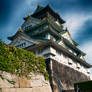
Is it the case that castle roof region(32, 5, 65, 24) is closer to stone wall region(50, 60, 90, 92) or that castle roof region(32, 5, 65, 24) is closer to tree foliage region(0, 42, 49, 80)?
stone wall region(50, 60, 90, 92)

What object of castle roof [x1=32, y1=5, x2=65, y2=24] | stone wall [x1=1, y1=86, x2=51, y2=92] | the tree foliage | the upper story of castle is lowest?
stone wall [x1=1, y1=86, x2=51, y2=92]

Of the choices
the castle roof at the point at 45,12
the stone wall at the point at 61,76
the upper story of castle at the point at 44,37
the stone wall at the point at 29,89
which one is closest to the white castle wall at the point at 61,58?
the upper story of castle at the point at 44,37

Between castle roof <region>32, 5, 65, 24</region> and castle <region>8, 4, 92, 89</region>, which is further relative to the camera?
castle roof <region>32, 5, 65, 24</region>

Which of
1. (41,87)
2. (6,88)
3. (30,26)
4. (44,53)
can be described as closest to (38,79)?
(41,87)

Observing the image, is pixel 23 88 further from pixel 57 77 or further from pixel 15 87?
pixel 57 77

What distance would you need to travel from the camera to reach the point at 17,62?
11.9 meters

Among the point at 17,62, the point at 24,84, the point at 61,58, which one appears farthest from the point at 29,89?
the point at 61,58

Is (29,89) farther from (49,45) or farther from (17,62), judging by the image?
(49,45)

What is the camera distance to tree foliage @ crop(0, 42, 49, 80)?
10.7 metres

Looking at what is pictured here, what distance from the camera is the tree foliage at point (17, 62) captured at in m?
10.7

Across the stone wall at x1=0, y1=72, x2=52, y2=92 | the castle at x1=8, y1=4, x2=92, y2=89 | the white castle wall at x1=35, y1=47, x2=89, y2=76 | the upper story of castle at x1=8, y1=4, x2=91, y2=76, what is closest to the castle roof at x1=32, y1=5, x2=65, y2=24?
the upper story of castle at x1=8, y1=4, x2=91, y2=76

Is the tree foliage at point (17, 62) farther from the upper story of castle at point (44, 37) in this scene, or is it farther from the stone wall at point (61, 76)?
the upper story of castle at point (44, 37)

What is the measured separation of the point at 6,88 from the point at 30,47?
11432mm

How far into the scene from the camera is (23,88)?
441 inches
